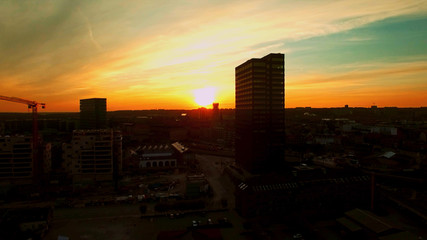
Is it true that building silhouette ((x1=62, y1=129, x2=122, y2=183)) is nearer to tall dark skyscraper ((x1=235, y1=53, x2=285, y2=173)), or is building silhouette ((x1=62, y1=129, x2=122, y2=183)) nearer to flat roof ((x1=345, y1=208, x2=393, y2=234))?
tall dark skyscraper ((x1=235, y1=53, x2=285, y2=173))

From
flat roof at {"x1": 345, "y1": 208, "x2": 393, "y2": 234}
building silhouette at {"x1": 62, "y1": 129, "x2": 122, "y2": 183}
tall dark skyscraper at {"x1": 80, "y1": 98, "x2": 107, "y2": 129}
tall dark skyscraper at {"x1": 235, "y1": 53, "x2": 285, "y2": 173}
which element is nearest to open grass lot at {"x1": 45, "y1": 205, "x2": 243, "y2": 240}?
flat roof at {"x1": 345, "y1": 208, "x2": 393, "y2": 234}

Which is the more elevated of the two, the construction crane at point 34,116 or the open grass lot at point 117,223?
the construction crane at point 34,116

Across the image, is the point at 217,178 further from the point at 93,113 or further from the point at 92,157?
the point at 93,113

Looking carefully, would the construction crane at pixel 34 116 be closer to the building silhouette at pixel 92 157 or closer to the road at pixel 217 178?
the building silhouette at pixel 92 157

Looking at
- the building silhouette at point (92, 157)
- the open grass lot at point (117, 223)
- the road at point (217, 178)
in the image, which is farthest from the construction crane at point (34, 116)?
the road at point (217, 178)

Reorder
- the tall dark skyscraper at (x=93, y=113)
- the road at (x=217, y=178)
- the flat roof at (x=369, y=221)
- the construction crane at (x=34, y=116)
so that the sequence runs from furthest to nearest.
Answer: the tall dark skyscraper at (x=93, y=113) → the construction crane at (x=34, y=116) → the road at (x=217, y=178) → the flat roof at (x=369, y=221)

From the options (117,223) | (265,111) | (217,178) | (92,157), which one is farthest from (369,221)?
(92,157)
